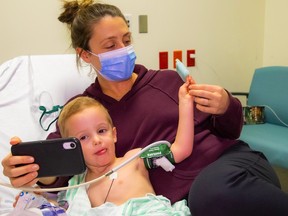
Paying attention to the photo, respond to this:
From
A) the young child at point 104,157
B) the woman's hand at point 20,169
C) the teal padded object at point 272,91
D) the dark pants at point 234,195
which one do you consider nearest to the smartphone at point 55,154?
the woman's hand at point 20,169

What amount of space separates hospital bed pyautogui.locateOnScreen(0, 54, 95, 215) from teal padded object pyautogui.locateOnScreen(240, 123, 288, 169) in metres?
1.17

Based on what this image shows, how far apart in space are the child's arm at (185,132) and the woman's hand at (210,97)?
5cm

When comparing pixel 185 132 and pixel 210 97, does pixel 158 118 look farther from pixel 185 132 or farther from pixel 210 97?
pixel 210 97

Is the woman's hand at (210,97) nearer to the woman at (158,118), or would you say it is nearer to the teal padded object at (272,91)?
the woman at (158,118)

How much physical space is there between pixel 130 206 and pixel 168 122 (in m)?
0.44

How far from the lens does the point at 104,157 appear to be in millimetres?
1225

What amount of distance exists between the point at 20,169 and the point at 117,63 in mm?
647

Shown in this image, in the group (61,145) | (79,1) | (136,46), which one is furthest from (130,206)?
(136,46)

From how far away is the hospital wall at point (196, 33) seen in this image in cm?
202

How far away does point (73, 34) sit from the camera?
62.9 inches

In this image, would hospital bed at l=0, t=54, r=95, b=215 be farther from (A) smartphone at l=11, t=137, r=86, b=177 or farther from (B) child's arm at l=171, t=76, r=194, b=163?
(B) child's arm at l=171, t=76, r=194, b=163

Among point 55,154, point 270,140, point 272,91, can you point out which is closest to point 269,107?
point 272,91

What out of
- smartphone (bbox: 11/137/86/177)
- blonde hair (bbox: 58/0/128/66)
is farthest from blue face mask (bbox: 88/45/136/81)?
smartphone (bbox: 11/137/86/177)

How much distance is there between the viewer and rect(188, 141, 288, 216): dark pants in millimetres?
895
